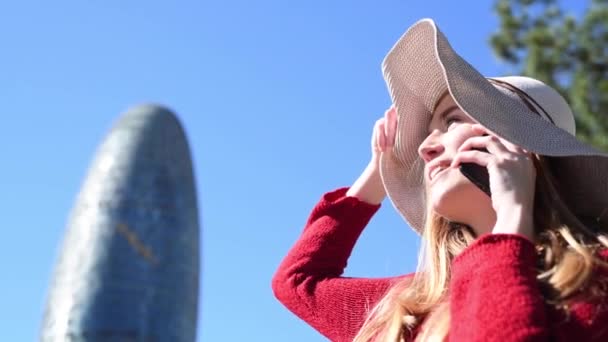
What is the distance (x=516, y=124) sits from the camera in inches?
93.0

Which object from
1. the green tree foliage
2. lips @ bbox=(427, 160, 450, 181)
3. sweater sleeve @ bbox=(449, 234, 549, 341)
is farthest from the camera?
the green tree foliage

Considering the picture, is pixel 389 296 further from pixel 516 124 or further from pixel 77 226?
pixel 77 226

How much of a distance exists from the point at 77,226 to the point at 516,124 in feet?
73.6

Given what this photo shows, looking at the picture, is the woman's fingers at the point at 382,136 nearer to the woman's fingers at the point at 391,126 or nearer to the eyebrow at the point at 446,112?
the woman's fingers at the point at 391,126

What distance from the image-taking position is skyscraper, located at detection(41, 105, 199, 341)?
22.1 metres

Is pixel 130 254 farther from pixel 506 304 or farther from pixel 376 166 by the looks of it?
pixel 506 304

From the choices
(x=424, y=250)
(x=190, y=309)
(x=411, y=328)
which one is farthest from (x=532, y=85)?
(x=190, y=309)

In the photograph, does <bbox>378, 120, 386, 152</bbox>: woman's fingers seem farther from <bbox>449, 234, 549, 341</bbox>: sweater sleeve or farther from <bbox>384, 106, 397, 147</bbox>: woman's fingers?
<bbox>449, 234, 549, 341</bbox>: sweater sleeve

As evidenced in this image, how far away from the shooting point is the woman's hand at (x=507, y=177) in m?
2.20

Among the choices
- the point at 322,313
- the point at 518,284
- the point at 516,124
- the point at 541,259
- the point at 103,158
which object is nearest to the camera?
the point at 518,284

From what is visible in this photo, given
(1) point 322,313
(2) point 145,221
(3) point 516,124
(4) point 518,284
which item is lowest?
(4) point 518,284

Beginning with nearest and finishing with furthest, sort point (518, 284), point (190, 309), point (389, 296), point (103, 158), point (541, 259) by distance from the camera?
point (518, 284)
point (541, 259)
point (389, 296)
point (190, 309)
point (103, 158)

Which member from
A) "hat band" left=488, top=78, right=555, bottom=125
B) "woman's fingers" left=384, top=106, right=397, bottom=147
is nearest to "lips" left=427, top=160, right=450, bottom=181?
"hat band" left=488, top=78, right=555, bottom=125

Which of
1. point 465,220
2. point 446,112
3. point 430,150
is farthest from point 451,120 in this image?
point 465,220
